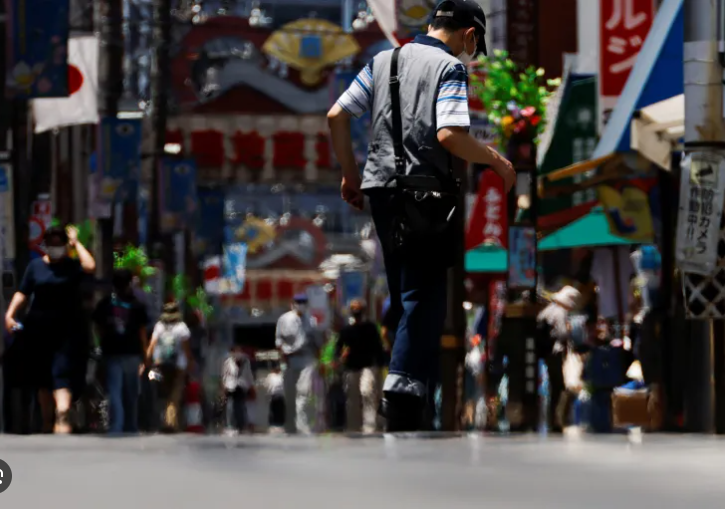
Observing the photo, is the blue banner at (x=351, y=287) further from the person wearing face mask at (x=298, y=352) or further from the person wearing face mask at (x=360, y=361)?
the person wearing face mask at (x=360, y=361)

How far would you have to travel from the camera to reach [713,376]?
34.2 ft

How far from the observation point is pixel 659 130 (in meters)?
15.8

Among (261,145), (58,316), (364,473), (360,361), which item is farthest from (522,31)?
(364,473)

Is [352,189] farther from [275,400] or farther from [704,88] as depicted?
[275,400]

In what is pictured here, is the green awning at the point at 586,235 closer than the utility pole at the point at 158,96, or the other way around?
the green awning at the point at 586,235

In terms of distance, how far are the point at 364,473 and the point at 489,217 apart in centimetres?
1996

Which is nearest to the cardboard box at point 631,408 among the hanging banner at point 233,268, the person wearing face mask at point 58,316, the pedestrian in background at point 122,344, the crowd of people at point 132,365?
the crowd of people at point 132,365

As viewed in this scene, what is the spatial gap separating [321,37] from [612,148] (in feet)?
51.8

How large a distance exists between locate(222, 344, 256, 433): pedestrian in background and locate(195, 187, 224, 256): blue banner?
15.1 meters

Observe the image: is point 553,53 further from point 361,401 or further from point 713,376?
point 713,376

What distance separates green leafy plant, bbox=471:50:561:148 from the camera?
18500mm

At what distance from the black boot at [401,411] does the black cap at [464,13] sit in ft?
4.85

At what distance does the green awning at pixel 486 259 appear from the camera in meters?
24.9

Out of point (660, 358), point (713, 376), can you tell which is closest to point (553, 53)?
point (660, 358)
